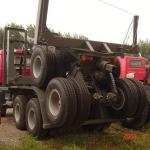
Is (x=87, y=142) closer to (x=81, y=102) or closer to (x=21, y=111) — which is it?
(x=81, y=102)

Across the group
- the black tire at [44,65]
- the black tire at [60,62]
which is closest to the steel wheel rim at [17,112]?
the black tire at [44,65]

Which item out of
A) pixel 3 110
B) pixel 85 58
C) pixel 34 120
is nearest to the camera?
pixel 85 58

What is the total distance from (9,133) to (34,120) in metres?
0.80

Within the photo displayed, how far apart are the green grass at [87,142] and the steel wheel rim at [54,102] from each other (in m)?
0.68

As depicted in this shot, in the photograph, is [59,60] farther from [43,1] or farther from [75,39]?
[43,1]

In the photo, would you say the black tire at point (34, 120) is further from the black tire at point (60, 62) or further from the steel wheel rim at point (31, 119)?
the black tire at point (60, 62)

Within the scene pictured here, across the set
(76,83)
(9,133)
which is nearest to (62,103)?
Result: (76,83)

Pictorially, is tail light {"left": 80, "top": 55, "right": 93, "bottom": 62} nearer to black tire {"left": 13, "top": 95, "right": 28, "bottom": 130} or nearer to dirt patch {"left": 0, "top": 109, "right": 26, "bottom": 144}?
dirt patch {"left": 0, "top": 109, "right": 26, "bottom": 144}

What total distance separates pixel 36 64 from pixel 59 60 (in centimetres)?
68

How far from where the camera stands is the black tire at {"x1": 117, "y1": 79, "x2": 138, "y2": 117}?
8.20 m

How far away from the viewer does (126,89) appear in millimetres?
8289

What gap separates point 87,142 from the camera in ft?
26.2

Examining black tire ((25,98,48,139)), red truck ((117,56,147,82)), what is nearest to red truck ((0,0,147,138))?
black tire ((25,98,48,139))

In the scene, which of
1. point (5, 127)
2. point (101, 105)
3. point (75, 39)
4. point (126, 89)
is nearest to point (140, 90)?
point (126, 89)
